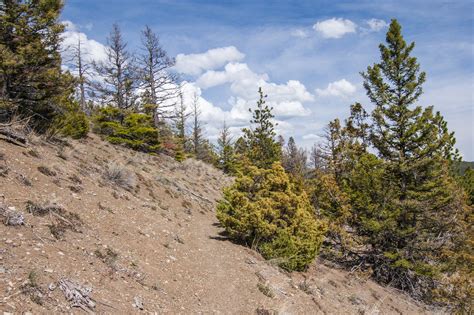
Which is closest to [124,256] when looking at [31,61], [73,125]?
[31,61]

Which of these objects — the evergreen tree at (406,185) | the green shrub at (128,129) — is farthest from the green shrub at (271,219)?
the green shrub at (128,129)

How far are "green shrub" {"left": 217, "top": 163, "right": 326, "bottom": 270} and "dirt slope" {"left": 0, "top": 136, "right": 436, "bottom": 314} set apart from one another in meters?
0.64

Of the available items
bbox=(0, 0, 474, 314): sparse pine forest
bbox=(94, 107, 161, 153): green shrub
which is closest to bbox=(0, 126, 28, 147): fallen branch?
bbox=(0, 0, 474, 314): sparse pine forest

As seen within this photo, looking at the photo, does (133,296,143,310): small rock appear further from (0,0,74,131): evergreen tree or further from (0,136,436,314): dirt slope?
(0,0,74,131): evergreen tree

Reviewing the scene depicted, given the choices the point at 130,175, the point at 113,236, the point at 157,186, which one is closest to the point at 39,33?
the point at 130,175

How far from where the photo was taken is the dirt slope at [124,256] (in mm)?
5680

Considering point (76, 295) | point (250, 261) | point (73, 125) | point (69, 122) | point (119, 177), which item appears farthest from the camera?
point (73, 125)

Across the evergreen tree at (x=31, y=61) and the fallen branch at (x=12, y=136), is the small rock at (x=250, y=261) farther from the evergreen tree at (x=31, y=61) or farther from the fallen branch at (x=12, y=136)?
the evergreen tree at (x=31, y=61)

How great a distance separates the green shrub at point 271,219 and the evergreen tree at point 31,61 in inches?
311

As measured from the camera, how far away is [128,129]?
74.4ft

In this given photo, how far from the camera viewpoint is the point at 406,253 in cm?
1642

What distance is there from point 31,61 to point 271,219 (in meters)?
10.3

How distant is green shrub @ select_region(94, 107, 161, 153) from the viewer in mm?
22562

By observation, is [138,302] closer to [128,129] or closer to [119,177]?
[119,177]
